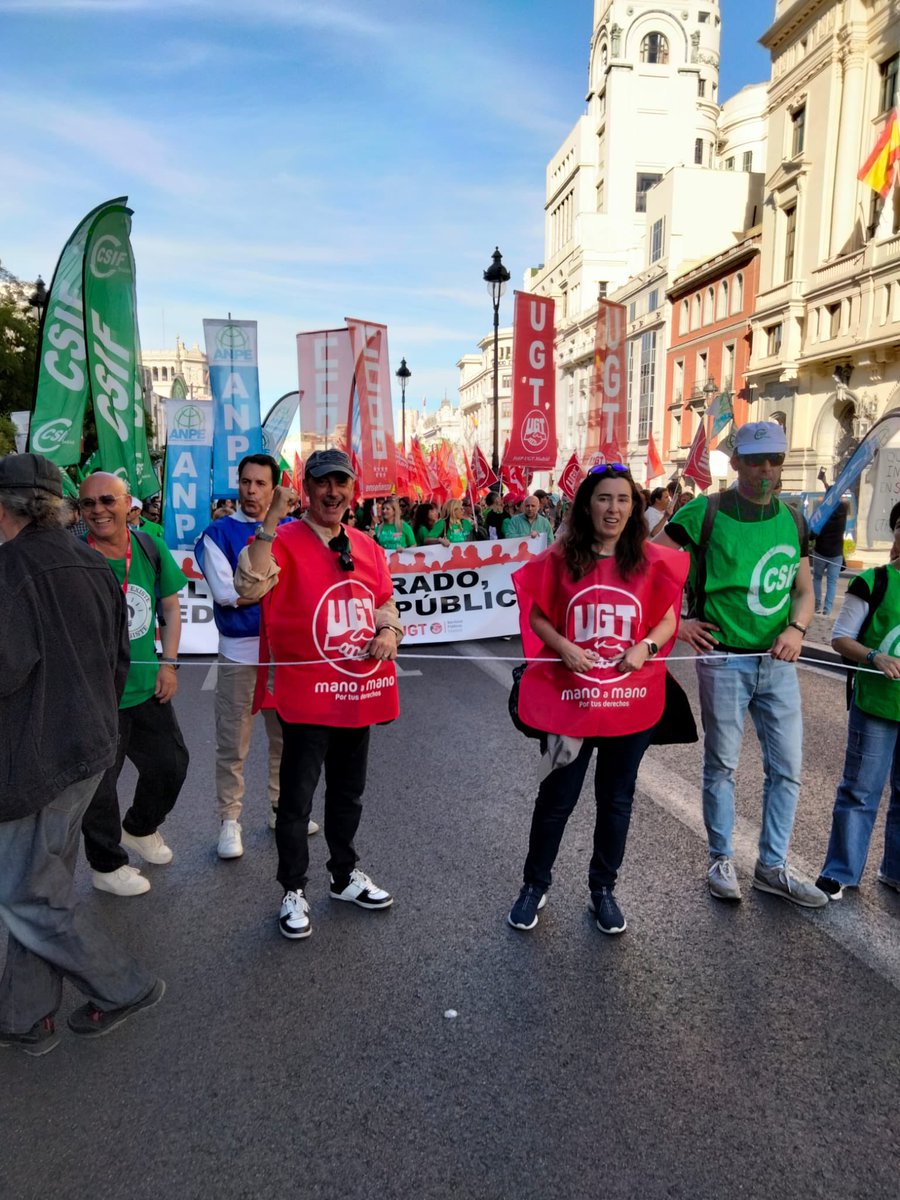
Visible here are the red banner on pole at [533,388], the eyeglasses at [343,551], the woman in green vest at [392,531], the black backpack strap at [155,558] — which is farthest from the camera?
the red banner on pole at [533,388]

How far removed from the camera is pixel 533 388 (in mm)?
14680

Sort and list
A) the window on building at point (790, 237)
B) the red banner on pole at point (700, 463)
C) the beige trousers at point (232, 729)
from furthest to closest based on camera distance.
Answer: the window on building at point (790, 237), the red banner on pole at point (700, 463), the beige trousers at point (232, 729)

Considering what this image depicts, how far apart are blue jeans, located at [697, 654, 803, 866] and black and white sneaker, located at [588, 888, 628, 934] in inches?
24.2

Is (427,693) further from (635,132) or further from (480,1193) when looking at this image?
(635,132)

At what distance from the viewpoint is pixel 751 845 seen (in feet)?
14.4

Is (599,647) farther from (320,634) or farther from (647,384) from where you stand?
(647,384)

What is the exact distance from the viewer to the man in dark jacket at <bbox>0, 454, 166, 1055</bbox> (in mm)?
2543

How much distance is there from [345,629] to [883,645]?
232 cm

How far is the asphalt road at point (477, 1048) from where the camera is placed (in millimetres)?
2275

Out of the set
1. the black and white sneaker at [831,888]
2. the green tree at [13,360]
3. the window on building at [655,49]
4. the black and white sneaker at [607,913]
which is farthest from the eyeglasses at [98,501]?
the window on building at [655,49]

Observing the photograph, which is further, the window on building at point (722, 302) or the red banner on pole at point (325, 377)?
the window on building at point (722, 302)

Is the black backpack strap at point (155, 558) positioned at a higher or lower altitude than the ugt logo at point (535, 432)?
lower

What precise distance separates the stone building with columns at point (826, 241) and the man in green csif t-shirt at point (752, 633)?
2665 cm

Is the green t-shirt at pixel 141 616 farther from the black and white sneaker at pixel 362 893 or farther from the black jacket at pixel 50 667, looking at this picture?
the black and white sneaker at pixel 362 893
